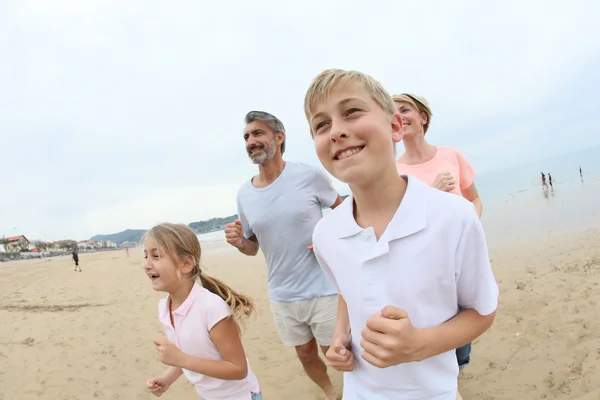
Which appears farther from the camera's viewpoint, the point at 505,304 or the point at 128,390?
the point at 505,304

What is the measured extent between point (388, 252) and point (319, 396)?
340 cm

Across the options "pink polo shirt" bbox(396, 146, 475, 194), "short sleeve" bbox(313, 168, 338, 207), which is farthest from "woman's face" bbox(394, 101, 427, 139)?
"short sleeve" bbox(313, 168, 338, 207)

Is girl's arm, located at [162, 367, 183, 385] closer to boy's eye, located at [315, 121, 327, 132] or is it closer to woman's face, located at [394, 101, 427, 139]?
boy's eye, located at [315, 121, 327, 132]

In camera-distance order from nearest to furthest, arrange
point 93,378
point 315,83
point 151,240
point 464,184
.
Answer: point 315,83
point 151,240
point 464,184
point 93,378

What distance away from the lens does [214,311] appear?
2.12 meters

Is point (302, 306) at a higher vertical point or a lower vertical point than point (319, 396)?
higher

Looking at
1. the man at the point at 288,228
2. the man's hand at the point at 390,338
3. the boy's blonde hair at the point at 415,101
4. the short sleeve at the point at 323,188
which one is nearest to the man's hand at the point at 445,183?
the boy's blonde hair at the point at 415,101

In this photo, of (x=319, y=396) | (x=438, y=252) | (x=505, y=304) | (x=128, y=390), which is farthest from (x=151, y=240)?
(x=505, y=304)

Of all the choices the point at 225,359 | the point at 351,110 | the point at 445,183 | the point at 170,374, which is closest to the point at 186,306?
the point at 225,359

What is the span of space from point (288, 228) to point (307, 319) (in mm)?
809

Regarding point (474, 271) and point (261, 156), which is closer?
point (474, 271)

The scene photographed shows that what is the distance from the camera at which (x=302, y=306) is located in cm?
298

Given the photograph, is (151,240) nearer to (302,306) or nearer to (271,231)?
(271,231)

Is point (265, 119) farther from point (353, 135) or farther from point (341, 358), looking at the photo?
point (341, 358)
